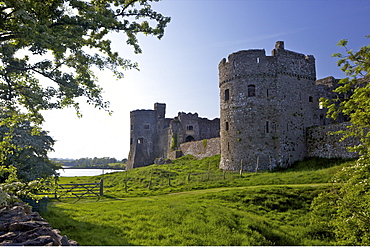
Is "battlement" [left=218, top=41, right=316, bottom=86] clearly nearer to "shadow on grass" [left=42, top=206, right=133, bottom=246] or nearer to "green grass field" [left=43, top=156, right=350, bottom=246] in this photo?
"green grass field" [left=43, top=156, right=350, bottom=246]

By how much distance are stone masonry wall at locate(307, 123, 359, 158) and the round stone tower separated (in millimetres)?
724

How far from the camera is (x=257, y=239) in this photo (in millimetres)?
10977

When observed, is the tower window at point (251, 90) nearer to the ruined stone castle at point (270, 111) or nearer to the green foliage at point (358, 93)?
the ruined stone castle at point (270, 111)

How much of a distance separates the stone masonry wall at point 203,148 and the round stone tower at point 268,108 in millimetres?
6700

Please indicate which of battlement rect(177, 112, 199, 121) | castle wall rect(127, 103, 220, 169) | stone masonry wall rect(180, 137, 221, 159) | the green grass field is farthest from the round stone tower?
castle wall rect(127, 103, 220, 169)

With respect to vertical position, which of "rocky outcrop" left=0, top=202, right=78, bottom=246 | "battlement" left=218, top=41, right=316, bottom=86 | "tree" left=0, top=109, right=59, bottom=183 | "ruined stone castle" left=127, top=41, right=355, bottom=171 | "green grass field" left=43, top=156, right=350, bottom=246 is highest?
"battlement" left=218, top=41, right=316, bottom=86

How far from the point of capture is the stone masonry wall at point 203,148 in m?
32.7

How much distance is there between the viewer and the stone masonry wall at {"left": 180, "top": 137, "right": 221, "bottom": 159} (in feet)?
107

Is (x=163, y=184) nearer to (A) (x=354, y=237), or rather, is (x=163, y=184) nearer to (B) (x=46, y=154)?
(B) (x=46, y=154)

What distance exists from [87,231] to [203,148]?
26.4m

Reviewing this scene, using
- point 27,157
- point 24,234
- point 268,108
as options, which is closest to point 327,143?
point 268,108

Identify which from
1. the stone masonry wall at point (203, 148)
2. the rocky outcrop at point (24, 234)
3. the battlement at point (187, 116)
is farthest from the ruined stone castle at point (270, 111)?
the rocky outcrop at point (24, 234)

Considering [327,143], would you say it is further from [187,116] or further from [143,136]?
[143,136]

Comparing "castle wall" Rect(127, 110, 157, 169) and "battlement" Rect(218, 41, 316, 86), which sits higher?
"battlement" Rect(218, 41, 316, 86)
